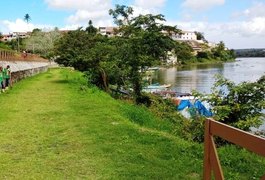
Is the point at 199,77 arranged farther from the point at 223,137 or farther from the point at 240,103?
the point at 223,137

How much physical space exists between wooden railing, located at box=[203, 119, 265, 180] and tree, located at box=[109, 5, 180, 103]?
723 inches

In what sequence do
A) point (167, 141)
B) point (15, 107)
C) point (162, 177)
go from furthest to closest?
point (15, 107) → point (167, 141) → point (162, 177)

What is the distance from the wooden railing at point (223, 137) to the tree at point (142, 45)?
60.2ft

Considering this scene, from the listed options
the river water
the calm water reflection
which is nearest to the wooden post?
the river water

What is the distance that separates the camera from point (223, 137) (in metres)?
3.81

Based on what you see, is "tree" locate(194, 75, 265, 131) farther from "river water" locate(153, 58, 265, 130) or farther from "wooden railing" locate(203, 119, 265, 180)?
"river water" locate(153, 58, 265, 130)

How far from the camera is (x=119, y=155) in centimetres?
798

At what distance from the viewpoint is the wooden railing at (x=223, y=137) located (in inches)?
127

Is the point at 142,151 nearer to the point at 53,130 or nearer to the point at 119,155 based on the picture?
the point at 119,155

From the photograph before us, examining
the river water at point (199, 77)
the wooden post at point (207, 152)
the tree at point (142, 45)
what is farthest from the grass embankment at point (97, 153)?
the river water at point (199, 77)

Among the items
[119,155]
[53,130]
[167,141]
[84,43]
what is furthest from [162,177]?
[84,43]

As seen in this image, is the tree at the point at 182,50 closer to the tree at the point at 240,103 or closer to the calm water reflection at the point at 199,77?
the calm water reflection at the point at 199,77

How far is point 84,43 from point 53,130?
73.3ft

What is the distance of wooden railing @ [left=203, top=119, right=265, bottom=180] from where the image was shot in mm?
3234
